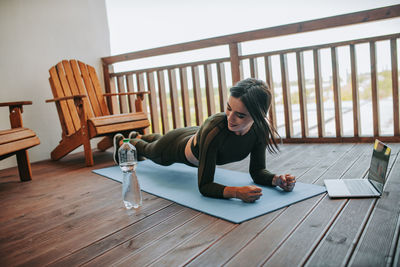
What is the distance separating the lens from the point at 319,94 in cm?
325

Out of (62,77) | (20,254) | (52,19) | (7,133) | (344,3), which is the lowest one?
(20,254)

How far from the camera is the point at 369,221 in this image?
4.35 ft

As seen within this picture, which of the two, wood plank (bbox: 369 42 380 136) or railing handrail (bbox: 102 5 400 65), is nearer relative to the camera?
railing handrail (bbox: 102 5 400 65)

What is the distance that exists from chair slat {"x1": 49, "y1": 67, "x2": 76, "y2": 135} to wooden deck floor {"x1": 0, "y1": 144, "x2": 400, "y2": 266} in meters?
1.36

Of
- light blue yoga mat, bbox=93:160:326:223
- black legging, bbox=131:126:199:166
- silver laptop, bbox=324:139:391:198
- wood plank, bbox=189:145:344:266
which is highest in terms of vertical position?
black legging, bbox=131:126:199:166

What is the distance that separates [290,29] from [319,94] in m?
0.70

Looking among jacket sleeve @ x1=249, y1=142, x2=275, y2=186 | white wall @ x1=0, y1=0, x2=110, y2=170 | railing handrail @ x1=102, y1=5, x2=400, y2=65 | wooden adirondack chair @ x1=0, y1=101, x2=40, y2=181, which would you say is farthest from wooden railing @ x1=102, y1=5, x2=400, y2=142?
wooden adirondack chair @ x1=0, y1=101, x2=40, y2=181

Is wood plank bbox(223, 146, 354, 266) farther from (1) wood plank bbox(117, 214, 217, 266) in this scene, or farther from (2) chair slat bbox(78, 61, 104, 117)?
(2) chair slat bbox(78, 61, 104, 117)

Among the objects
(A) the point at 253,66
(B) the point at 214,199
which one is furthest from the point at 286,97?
(B) the point at 214,199

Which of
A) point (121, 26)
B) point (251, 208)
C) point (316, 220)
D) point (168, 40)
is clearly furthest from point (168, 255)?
point (168, 40)

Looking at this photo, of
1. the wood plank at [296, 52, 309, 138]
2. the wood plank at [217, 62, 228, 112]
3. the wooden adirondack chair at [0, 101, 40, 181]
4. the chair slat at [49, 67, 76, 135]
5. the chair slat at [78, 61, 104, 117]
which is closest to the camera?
the wooden adirondack chair at [0, 101, 40, 181]

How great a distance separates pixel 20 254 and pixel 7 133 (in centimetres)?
143

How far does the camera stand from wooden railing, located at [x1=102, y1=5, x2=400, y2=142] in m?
2.92

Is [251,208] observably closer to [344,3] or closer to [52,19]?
[52,19]
